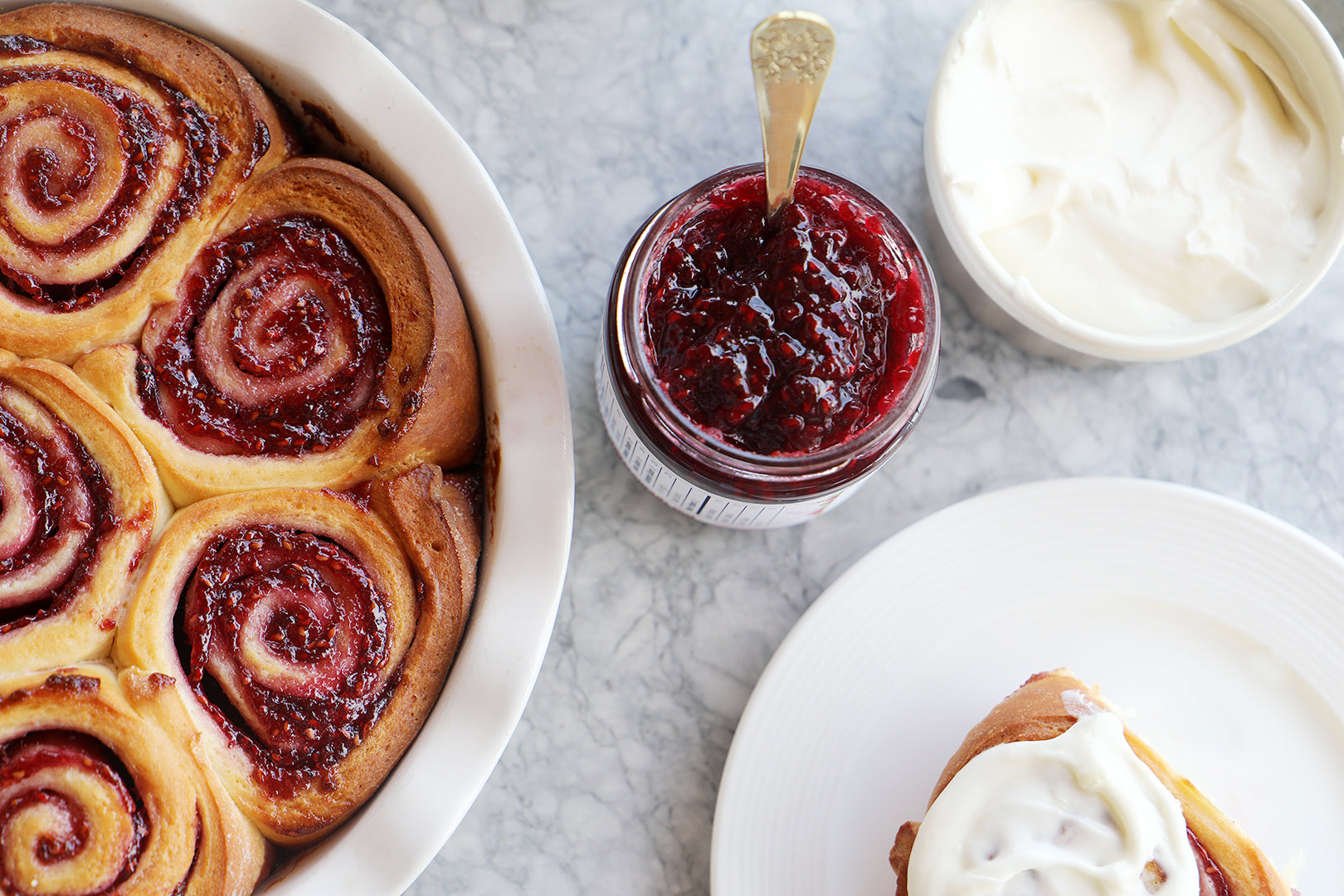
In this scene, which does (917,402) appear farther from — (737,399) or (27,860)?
(27,860)

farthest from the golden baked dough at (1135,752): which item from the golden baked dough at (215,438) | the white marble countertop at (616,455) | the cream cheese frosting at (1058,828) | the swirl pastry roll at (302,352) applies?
the swirl pastry roll at (302,352)

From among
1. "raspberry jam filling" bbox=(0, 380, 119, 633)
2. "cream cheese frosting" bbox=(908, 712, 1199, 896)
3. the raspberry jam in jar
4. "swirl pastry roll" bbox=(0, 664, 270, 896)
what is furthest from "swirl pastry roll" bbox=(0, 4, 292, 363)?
"cream cheese frosting" bbox=(908, 712, 1199, 896)

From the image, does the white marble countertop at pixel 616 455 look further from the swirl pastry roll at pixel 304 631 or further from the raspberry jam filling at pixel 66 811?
the raspberry jam filling at pixel 66 811

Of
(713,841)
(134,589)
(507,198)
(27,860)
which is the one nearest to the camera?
(27,860)

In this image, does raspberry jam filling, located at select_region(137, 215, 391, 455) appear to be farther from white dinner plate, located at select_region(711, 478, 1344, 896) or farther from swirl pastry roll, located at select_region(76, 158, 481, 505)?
white dinner plate, located at select_region(711, 478, 1344, 896)

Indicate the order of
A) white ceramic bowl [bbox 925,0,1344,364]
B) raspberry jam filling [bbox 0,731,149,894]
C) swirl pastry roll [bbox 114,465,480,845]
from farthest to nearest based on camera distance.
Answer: white ceramic bowl [bbox 925,0,1344,364] → swirl pastry roll [bbox 114,465,480,845] → raspberry jam filling [bbox 0,731,149,894]

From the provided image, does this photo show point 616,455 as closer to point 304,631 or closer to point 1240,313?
point 304,631

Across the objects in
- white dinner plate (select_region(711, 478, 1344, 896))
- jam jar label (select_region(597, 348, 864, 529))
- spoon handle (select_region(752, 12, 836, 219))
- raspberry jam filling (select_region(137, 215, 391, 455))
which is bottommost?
white dinner plate (select_region(711, 478, 1344, 896))

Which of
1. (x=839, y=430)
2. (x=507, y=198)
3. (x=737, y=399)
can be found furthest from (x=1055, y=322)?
(x=507, y=198)
